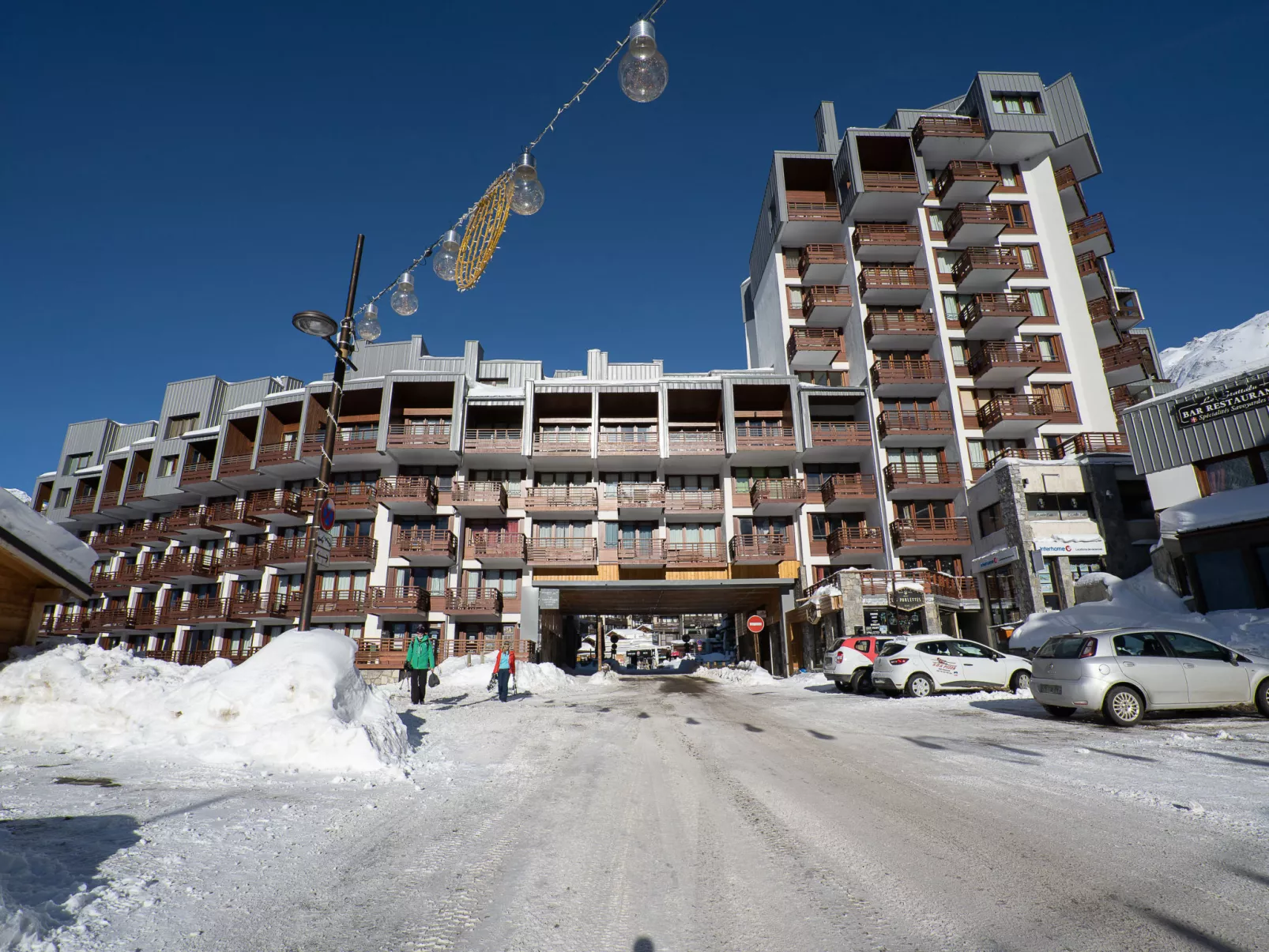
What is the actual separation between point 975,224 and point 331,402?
3913cm

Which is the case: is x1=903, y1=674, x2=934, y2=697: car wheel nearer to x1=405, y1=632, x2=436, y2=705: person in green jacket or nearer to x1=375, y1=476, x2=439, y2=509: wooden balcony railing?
x1=405, y1=632, x2=436, y2=705: person in green jacket

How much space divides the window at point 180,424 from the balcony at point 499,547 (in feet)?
80.7

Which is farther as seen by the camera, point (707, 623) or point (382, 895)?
point (707, 623)

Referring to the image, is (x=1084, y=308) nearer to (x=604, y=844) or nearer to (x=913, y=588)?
(x=913, y=588)

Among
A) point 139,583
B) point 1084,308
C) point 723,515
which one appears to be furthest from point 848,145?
point 139,583

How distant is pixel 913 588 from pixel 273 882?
90.7 feet

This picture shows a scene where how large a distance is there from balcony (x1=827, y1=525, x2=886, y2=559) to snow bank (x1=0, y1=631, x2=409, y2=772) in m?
29.2

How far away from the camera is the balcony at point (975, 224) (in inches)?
1441

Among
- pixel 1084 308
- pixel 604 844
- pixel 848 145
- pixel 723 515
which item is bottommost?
pixel 604 844

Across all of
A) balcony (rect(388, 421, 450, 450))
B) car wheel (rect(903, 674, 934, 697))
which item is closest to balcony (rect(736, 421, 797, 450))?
balcony (rect(388, 421, 450, 450))

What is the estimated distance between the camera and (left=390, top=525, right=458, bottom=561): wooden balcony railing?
33.3 metres

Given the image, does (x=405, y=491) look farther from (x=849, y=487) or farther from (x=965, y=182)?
(x=965, y=182)

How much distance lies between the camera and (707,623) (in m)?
108

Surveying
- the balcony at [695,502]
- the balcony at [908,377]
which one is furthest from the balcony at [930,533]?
the balcony at [695,502]
